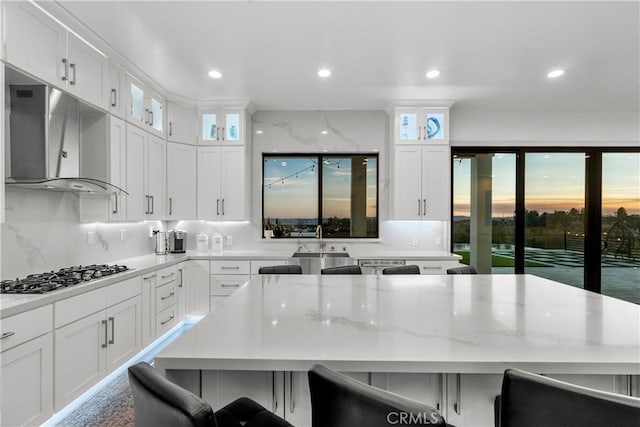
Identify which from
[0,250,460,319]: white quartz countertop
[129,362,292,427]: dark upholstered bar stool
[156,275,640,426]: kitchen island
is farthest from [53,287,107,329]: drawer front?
[129,362,292,427]: dark upholstered bar stool

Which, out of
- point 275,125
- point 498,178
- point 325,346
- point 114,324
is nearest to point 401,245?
point 498,178

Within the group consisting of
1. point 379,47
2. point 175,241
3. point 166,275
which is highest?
point 379,47

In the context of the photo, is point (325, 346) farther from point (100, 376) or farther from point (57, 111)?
point (57, 111)

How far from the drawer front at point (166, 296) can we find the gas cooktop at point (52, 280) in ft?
2.01

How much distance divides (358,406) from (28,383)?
2.13 meters

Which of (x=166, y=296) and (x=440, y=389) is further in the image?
(x=166, y=296)

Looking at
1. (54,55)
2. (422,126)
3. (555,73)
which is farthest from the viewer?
(422,126)

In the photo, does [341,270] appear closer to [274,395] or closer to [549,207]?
[274,395]

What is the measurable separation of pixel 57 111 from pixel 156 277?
5.68ft

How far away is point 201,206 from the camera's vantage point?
4.44 meters

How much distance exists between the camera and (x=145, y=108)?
3705 millimetres

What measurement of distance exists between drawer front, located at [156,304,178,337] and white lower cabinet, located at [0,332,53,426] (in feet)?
4.64

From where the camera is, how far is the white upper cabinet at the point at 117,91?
310 cm

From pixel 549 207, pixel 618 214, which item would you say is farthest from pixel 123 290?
pixel 618 214
